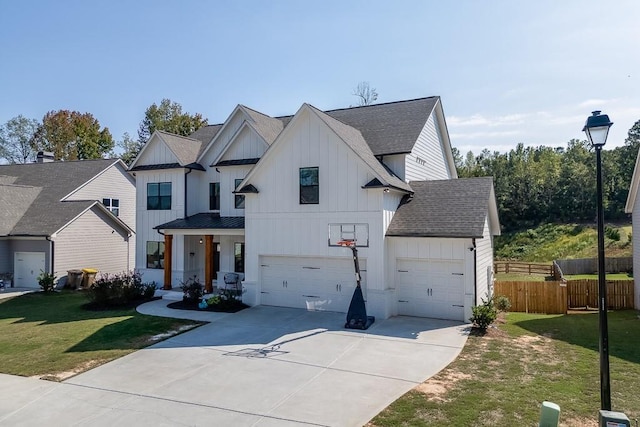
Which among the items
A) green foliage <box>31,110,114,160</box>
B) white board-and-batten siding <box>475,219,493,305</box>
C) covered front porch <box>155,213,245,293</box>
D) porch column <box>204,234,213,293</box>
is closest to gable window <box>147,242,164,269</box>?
covered front porch <box>155,213,245,293</box>

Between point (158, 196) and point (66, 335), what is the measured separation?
9.78m

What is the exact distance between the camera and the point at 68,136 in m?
55.1

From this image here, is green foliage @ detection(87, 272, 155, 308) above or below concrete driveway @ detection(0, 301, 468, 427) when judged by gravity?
above

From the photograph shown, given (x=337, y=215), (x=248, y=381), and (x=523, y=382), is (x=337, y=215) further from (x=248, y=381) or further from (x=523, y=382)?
(x=523, y=382)

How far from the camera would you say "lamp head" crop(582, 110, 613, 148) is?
6.77m

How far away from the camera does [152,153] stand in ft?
72.0

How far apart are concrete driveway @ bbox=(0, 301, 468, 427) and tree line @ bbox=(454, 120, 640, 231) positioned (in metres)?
45.9

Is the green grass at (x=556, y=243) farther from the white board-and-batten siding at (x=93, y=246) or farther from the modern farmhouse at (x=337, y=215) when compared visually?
the white board-and-batten siding at (x=93, y=246)

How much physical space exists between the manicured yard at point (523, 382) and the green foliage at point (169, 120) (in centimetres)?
4633

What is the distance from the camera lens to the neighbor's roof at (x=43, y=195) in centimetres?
2386

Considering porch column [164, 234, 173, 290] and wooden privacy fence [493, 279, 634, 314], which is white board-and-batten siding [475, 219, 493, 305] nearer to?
wooden privacy fence [493, 279, 634, 314]

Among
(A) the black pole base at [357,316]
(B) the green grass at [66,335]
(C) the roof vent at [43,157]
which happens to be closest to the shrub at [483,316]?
(A) the black pole base at [357,316]

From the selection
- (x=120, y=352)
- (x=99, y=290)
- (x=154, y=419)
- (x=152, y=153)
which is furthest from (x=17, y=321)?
(x=154, y=419)

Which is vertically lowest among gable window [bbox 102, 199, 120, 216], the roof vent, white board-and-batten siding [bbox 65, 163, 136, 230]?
gable window [bbox 102, 199, 120, 216]
